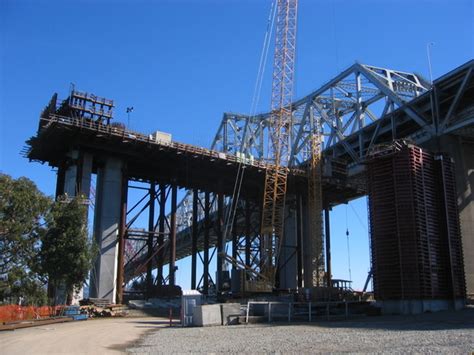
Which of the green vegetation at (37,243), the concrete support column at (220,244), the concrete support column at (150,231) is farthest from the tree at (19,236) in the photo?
the concrete support column at (150,231)

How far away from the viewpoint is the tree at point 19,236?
44781mm

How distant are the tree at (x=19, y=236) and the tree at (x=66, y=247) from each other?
205 cm

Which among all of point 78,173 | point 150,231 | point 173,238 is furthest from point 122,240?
point 78,173

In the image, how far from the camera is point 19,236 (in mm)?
45656

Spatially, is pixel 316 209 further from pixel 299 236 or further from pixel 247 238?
pixel 247 238

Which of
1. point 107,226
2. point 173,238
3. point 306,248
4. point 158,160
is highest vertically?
point 158,160

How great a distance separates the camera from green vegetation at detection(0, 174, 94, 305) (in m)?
45.1

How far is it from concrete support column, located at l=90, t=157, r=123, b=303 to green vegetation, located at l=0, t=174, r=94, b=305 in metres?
11.5

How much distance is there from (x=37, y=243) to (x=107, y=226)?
67.9 ft

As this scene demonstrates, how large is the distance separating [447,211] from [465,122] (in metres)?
11.1

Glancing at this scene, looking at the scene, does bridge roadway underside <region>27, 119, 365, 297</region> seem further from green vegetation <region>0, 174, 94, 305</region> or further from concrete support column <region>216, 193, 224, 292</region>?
green vegetation <region>0, 174, 94, 305</region>

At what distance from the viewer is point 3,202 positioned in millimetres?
44469

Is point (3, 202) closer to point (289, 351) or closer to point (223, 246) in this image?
point (289, 351)

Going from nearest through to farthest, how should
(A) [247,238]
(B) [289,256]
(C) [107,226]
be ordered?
(C) [107,226], (A) [247,238], (B) [289,256]
